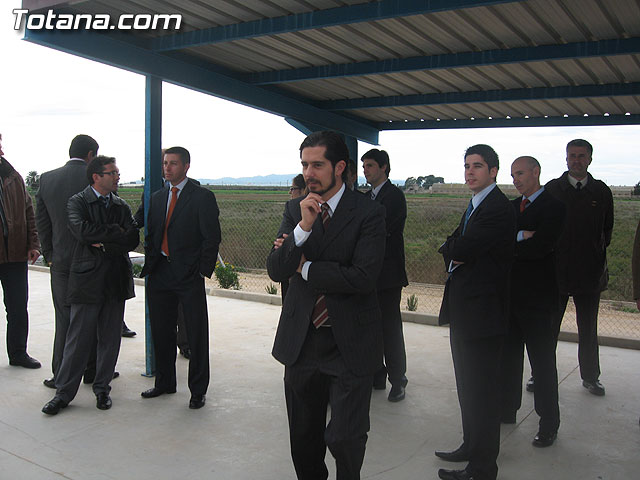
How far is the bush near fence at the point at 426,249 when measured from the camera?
11915mm

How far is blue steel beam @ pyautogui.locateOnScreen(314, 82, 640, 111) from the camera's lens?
236 inches

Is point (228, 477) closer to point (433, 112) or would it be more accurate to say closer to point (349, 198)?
point (349, 198)

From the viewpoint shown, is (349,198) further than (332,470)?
No

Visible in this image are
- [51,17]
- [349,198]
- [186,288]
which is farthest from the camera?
[186,288]

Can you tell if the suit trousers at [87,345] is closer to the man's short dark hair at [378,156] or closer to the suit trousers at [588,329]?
the man's short dark hair at [378,156]

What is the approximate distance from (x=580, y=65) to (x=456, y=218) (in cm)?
1905

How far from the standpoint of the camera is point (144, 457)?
3.72 metres

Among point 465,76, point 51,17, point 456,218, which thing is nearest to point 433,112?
point 465,76

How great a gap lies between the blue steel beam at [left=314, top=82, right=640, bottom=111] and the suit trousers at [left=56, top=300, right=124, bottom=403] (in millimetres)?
3673

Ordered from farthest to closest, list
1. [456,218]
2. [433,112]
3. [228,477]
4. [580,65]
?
1. [456,218]
2. [433,112]
3. [580,65]
4. [228,477]

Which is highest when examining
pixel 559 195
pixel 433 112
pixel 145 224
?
pixel 433 112

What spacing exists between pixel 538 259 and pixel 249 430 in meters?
2.37

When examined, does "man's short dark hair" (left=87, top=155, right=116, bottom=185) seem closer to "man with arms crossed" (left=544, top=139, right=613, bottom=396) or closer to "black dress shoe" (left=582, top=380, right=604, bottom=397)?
"man with arms crossed" (left=544, top=139, right=613, bottom=396)

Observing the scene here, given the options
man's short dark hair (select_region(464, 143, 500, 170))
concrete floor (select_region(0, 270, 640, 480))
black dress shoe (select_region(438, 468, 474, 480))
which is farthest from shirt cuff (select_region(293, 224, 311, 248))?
black dress shoe (select_region(438, 468, 474, 480))
